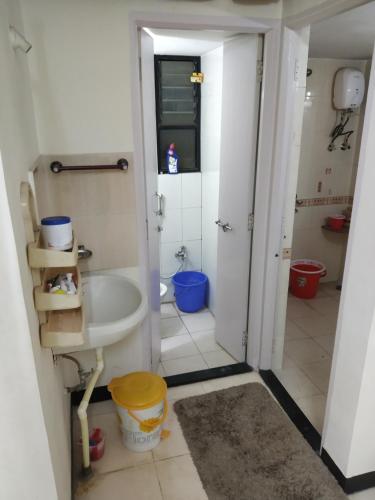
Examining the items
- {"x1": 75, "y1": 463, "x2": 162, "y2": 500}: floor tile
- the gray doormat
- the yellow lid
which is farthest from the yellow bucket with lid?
the gray doormat

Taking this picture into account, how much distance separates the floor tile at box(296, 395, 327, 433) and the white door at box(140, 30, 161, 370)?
978 mm

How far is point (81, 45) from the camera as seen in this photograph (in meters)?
1.75

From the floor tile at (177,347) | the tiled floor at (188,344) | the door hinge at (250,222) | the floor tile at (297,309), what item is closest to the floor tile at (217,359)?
the tiled floor at (188,344)

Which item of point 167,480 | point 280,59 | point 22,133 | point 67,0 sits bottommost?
point 167,480

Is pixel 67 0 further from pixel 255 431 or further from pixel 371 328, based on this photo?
pixel 255 431

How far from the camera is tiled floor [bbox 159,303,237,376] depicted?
262 cm

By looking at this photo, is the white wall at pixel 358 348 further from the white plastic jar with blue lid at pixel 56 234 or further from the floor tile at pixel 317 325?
the floor tile at pixel 317 325

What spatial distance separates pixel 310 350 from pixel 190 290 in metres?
1.10

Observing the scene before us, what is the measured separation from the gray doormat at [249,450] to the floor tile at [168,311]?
106cm

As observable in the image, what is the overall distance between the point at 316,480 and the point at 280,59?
2.13 m

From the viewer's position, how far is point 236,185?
2.37m

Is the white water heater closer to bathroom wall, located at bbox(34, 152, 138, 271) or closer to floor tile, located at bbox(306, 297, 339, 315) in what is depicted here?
floor tile, located at bbox(306, 297, 339, 315)

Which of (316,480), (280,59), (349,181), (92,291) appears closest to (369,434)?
(316,480)

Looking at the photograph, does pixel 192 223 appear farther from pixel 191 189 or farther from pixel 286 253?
pixel 286 253
